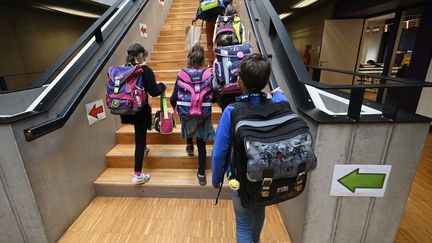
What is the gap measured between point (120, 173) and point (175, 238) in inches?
38.8

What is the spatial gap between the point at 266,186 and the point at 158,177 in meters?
1.53

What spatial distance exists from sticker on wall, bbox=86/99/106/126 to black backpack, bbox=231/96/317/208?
5.69 feet

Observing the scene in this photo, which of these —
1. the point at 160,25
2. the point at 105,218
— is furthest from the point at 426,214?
the point at 160,25

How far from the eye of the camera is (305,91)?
4.88 feet

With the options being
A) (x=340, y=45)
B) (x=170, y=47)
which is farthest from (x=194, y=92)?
(x=340, y=45)

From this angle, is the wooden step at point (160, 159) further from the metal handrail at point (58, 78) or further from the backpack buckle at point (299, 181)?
the backpack buckle at point (299, 181)

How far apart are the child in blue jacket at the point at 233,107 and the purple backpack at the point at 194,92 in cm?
80

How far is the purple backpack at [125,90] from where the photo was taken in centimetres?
183

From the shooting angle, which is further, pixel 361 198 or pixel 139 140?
pixel 139 140

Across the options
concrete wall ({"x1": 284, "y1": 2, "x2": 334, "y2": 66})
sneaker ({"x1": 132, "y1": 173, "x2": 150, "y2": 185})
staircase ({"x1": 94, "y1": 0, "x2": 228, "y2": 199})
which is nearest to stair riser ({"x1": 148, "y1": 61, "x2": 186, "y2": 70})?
staircase ({"x1": 94, "y1": 0, "x2": 228, "y2": 199})

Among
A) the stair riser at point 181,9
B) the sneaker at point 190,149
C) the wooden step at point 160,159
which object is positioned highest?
the stair riser at point 181,9

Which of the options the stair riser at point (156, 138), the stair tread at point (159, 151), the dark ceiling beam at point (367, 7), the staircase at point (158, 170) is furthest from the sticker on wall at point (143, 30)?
the dark ceiling beam at point (367, 7)

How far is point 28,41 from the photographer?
610 centimetres

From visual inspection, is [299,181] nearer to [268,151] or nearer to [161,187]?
[268,151]
